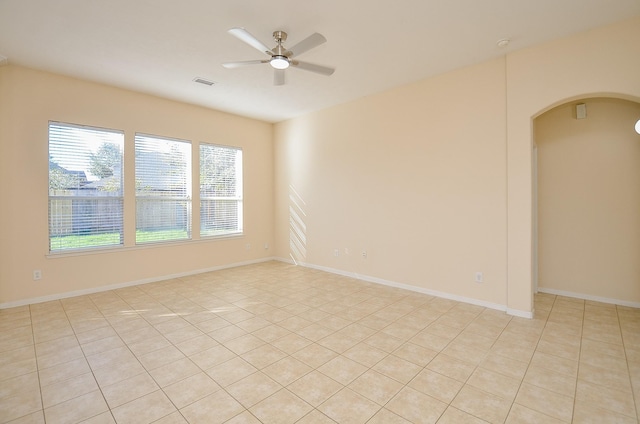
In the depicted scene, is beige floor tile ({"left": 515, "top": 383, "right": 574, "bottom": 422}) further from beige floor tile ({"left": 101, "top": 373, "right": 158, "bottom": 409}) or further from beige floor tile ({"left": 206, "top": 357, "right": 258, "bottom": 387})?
beige floor tile ({"left": 101, "top": 373, "right": 158, "bottom": 409})

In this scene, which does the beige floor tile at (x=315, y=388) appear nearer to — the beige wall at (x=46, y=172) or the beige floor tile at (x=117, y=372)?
the beige floor tile at (x=117, y=372)

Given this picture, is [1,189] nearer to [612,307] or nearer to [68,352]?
[68,352]

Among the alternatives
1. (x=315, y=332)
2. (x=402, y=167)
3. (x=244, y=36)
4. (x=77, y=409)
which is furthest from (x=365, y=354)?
(x=244, y=36)

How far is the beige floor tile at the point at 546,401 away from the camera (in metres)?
1.85

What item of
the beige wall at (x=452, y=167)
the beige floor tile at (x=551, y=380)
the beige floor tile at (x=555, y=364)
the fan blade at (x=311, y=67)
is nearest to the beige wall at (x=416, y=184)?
the beige wall at (x=452, y=167)

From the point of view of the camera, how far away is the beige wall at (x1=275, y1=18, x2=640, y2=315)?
3.12 m

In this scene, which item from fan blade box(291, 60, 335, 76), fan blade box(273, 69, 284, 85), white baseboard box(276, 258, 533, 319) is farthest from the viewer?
white baseboard box(276, 258, 533, 319)

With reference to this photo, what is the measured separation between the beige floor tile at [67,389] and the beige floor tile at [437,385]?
7.66 feet

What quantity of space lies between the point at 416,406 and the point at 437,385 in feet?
1.01

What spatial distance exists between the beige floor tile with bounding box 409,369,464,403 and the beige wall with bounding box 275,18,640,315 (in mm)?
1766

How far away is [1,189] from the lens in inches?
143

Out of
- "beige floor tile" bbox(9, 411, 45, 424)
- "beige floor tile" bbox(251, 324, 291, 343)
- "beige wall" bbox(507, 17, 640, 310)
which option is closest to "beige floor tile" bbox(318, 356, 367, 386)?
"beige floor tile" bbox(251, 324, 291, 343)

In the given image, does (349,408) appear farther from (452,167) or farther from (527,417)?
(452,167)

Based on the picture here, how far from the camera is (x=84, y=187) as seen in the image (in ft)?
13.8
